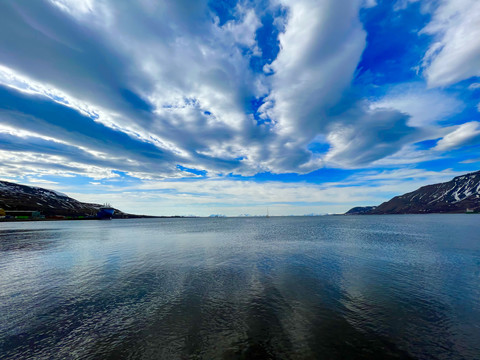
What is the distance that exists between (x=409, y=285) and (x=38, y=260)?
175ft

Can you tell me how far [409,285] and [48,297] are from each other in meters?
36.4

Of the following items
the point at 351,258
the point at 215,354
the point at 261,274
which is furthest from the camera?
Result: the point at 351,258

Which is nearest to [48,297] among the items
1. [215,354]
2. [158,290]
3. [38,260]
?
[158,290]

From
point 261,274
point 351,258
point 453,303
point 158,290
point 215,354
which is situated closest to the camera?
point 215,354

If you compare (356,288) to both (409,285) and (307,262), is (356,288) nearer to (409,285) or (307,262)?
(409,285)

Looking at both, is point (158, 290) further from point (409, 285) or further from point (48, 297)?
point (409, 285)

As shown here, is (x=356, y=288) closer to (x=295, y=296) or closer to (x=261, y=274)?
(x=295, y=296)

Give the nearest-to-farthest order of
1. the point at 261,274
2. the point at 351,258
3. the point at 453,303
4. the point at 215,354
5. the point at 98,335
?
the point at 215,354 < the point at 98,335 < the point at 453,303 < the point at 261,274 < the point at 351,258

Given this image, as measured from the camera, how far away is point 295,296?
1912 cm

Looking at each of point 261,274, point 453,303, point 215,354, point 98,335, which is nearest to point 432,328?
point 453,303

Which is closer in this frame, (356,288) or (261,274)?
(356,288)

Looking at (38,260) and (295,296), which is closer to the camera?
(295,296)

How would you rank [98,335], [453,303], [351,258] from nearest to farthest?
[98,335], [453,303], [351,258]

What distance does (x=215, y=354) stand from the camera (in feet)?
36.4
